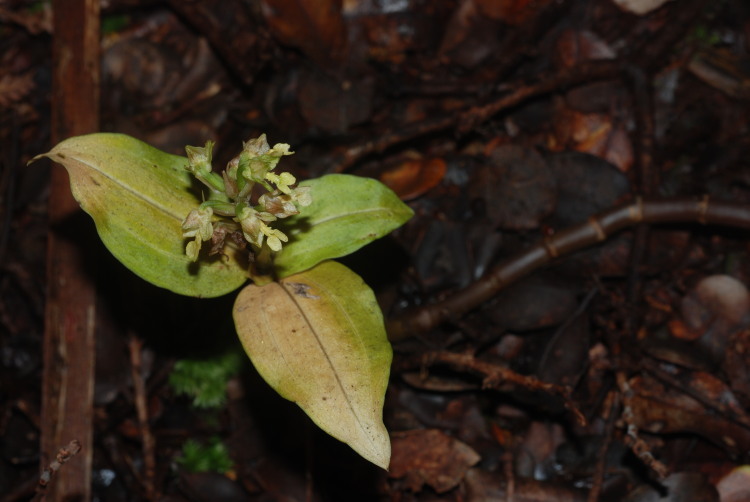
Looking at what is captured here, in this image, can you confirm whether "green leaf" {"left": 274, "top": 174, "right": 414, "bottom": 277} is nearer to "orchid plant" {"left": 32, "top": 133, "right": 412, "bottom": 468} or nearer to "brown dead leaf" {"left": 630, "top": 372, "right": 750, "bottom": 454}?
"orchid plant" {"left": 32, "top": 133, "right": 412, "bottom": 468}

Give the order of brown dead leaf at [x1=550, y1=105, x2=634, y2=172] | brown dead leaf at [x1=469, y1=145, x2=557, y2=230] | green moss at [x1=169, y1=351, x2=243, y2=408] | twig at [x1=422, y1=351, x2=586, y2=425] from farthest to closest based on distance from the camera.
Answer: brown dead leaf at [x1=550, y1=105, x2=634, y2=172]
brown dead leaf at [x1=469, y1=145, x2=557, y2=230]
green moss at [x1=169, y1=351, x2=243, y2=408]
twig at [x1=422, y1=351, x2=586, y2=425]

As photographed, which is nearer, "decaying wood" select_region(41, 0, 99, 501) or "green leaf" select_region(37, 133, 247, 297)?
"green leaf" select_region(37, 133, 247, 297)

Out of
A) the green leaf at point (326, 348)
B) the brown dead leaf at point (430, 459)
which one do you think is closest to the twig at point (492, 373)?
the brown dead leaf at point (430, 459)

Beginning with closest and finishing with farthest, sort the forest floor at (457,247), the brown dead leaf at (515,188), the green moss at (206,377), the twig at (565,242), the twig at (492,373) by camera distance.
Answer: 1. the twig at (492,373)
2. the forest floor at (457,247)
3. the twig at (565,242)
4. the green moss at (206,377)
5. the brown dead leaf at (515,188)

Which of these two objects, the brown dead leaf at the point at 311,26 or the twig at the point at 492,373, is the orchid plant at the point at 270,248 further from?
the brown dead leaf at the point at 311,26

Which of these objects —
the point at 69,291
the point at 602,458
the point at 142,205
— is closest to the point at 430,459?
the point at 602,458

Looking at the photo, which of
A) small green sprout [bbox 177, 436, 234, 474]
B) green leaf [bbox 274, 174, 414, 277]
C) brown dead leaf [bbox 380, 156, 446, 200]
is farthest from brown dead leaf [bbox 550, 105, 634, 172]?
small green sprout [bbox 177, 436, 234, 474]

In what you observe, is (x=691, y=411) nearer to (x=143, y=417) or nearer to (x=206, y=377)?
(x=206, y=377)

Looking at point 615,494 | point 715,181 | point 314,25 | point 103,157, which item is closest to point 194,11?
point 314,25
